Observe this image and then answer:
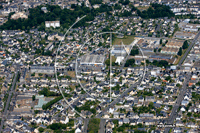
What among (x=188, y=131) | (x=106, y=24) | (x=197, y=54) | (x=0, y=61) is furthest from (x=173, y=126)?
(x=106, y=24)

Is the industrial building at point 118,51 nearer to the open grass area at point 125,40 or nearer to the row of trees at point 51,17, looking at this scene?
the open grass area at point 125,40

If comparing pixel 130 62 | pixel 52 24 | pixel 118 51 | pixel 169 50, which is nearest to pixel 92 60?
pixel 118 51

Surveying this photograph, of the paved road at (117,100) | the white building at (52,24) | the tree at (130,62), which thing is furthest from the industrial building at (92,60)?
the white building at (52,24)

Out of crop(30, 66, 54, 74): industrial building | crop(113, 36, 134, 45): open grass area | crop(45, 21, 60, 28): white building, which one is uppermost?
crop(45, 21, 60, 28): white building

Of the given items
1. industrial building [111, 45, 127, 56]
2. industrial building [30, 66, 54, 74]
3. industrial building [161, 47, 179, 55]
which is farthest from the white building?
industrial building [161, 47, 179, 55]

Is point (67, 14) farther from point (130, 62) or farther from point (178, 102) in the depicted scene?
point (178, 102)

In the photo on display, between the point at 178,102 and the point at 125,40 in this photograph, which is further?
the point at 125,40

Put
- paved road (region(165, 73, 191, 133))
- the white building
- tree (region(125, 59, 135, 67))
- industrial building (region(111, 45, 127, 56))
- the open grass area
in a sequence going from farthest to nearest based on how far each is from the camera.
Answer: the white building → the open grass area → industrial building (region(111, 45, 127, 56)) → tree (region(125, 59, 135, 67)) → paved road (region(165, 73, 191, 133))

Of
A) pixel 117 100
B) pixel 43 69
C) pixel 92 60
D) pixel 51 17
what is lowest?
pixel 117 100

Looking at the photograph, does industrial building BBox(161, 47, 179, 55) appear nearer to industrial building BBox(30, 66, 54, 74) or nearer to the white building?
industrial building BBox(30, 66, 54, 74)

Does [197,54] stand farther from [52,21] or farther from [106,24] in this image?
[52,21]

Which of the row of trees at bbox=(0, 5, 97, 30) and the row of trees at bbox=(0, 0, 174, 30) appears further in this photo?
the row of trees at bbox=(0, 0, 174, 30)
